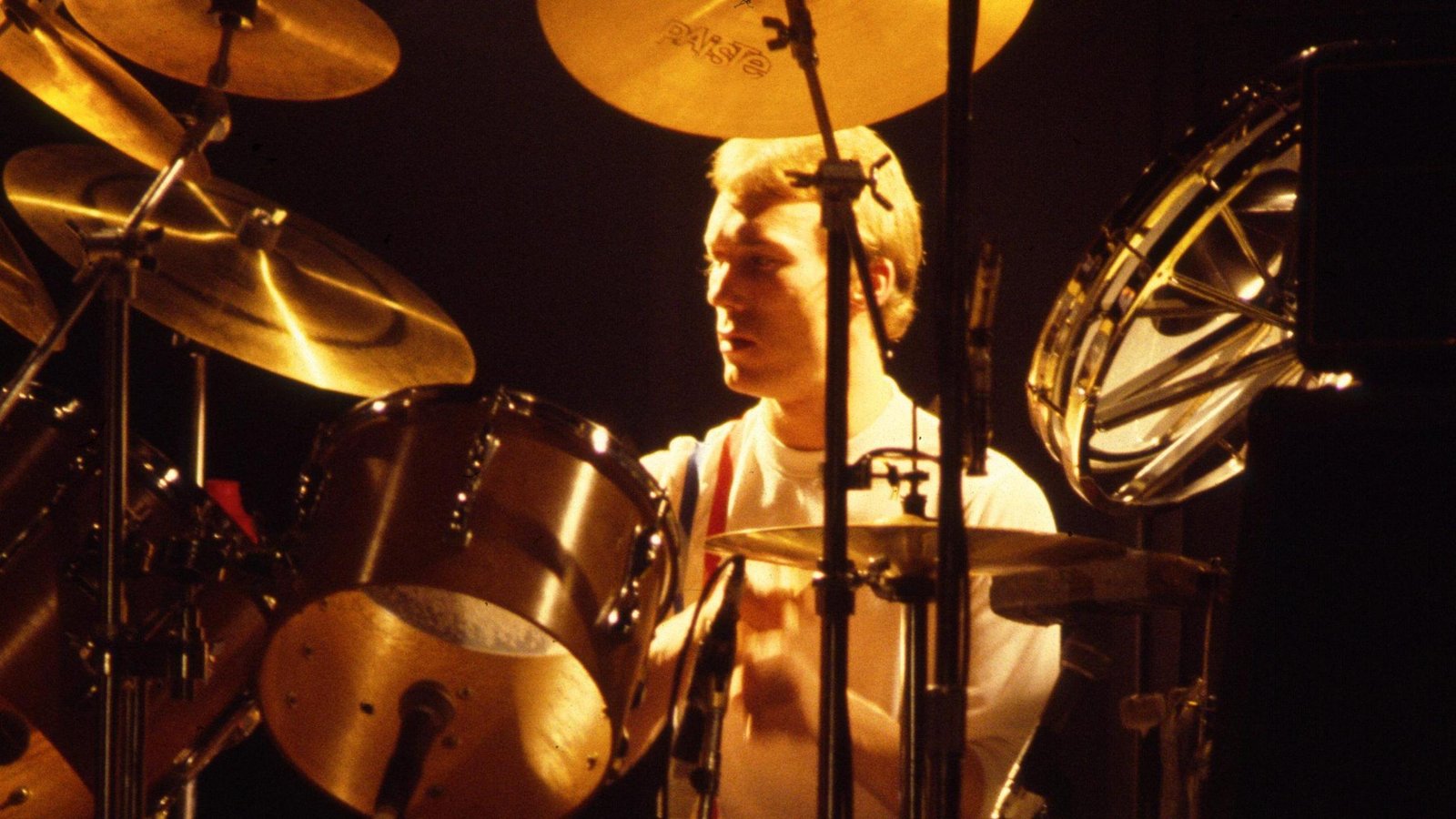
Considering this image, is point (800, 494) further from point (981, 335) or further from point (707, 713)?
point (981, 335)

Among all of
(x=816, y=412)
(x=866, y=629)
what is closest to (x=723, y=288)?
(x=816, y=412)

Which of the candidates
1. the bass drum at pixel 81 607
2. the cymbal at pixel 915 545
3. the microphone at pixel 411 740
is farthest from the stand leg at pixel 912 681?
the bass drum at pixel 81 607

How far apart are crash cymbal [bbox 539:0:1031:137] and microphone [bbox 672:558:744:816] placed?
75 centimetres

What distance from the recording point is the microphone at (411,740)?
2.09m

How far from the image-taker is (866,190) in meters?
2.76

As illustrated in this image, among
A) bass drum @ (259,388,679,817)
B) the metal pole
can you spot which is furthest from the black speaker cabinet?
bass drum @ (259,388,679,817)

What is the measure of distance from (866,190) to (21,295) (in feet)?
4.58

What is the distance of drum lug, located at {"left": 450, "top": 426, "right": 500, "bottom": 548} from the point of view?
1.99m

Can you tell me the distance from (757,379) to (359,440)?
2.58 ft

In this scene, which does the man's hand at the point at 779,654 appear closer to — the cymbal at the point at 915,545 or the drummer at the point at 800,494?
the drummer at the point at 800,494

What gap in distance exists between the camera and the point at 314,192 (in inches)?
131

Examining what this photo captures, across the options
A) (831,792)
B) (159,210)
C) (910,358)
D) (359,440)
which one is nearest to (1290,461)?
(831,792)

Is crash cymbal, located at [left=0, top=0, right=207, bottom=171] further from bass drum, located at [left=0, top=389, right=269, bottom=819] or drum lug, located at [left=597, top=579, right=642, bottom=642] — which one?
drum lug, located at [left=597, top=579, right=642, bottom=642]

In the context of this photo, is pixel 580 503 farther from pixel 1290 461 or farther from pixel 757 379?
pixel 1290 461
